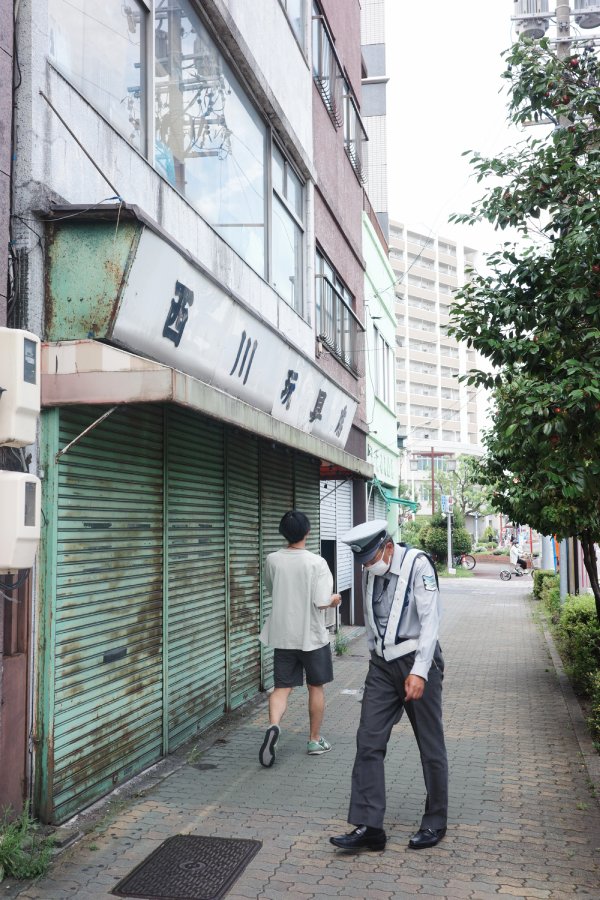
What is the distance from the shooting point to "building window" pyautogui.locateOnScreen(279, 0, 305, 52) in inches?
443

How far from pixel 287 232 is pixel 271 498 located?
3.69m

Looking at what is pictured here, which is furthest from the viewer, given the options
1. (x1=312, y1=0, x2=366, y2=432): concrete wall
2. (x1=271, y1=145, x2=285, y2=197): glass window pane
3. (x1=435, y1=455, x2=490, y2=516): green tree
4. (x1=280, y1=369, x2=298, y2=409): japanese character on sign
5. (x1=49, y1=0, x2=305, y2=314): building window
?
(x1=435, y1=455, x2=490, y2=516): green tree

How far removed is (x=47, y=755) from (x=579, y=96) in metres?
6.20

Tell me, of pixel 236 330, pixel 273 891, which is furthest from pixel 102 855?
pixel 236 330

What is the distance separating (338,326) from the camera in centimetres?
1502

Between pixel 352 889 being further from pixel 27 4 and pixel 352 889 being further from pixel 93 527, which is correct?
pixel 27 4

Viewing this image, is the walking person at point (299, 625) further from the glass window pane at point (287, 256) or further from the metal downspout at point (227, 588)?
the glass window pane at point (287, 256)

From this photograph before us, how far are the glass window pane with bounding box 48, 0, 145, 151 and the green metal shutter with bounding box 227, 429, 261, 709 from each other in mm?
3353

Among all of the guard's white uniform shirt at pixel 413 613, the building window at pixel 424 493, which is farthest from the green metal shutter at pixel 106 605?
the building window at pixel 424 493

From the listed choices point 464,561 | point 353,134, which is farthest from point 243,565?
point 464,561

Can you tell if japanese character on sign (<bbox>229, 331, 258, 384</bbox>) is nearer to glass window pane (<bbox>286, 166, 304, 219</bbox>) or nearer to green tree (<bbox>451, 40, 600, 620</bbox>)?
green tree (<bbox>451, 40, 600, 620</bbox>)

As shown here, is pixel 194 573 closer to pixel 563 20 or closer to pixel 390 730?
pixel 390 730

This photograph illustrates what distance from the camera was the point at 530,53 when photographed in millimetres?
7164

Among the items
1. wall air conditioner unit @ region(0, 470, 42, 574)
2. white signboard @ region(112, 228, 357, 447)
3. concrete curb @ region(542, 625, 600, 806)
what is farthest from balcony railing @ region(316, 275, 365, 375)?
wall air conditioner unit @ region(0, 470, 42, 574)
